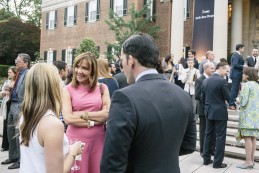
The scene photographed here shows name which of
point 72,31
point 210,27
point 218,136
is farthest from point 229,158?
point 72,31

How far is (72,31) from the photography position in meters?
31.9

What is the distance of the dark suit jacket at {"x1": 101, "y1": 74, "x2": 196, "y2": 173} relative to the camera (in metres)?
2.06

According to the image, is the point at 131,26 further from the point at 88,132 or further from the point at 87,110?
the point at 88,132

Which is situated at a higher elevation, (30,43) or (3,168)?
(30,43)

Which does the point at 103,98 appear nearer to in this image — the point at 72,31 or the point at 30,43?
the point at 72,31

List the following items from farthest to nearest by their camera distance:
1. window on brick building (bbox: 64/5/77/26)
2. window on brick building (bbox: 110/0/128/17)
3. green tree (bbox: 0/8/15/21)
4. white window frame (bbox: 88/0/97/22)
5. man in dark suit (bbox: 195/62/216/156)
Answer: green tree (bbox: 0/8/15/21) → window on brick building (bbox: 64/5/77/26) → white window frame (bbox: 88/0/97/22) → window on brick building (bbox: 110/0/128/17) → man in dark suit (bbox: 195/62/216/156)

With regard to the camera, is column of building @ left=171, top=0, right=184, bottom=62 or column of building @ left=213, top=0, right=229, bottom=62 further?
column of building @ left=171, top=0, right=184, bottom=62

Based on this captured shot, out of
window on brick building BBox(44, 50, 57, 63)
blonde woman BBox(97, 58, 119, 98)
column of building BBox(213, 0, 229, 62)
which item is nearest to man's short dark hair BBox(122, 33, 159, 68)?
blonde woman BBox(97, 58, 119, 98)

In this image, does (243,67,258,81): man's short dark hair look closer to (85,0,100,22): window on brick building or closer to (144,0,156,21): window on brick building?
(144,0,156,21): window on brick building

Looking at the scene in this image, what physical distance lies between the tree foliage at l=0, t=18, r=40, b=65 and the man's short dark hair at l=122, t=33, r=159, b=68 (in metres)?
42.5

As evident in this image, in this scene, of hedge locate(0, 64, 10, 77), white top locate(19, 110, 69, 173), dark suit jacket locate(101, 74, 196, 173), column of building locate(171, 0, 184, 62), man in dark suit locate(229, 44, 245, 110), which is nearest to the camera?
dark suit jacket locate(101, 74, 196, 173)

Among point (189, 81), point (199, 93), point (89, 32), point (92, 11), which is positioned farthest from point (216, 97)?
point (92, 11)

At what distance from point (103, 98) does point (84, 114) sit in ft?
1.21

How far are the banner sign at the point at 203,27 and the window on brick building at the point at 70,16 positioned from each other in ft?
50.9
